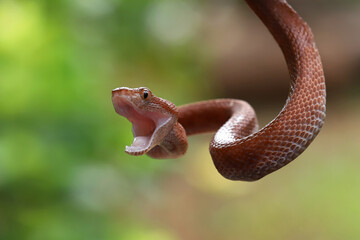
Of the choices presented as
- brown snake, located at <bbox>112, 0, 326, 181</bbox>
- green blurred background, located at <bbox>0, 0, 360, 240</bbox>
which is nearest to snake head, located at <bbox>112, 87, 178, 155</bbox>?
brown snake, located at <bbox>112, 0, 326, 181</bbox>

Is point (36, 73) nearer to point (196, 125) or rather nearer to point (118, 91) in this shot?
point (196, 125)

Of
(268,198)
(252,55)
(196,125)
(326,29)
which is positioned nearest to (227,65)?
(252,55)

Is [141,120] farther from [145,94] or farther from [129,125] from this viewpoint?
[129,125]

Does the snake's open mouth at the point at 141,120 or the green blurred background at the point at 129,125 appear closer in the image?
the snake's open mouth at the point at 141,120

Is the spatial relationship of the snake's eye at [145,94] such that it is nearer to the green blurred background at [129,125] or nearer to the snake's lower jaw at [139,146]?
the snake's lower jaw at [139,146]

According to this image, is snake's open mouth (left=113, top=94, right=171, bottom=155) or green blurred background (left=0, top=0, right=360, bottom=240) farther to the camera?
green blurred background (left=0, top=0, right=360, bottom=240)

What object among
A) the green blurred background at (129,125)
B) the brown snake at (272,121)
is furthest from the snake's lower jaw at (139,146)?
the green blurred background at (129,125)

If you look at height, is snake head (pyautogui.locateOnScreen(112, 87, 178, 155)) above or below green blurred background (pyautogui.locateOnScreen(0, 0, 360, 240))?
below

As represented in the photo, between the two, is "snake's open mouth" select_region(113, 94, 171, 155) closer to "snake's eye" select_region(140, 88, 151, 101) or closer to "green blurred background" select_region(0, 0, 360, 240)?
"snake's eye" select_region(140, 88, 151, 101)

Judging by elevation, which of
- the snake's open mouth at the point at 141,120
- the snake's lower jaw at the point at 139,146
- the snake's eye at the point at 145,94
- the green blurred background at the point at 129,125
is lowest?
the snake's lower jaw at the point at 139,146
